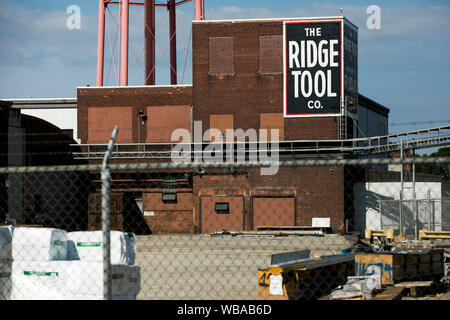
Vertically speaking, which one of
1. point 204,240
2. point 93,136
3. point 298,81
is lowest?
point 204,240

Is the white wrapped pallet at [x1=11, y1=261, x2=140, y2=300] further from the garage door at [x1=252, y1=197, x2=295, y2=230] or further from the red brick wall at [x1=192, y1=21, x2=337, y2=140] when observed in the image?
the red brick wall at [x1=192, y1=21, x2=337, y2=140]

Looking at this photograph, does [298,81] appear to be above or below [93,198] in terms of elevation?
above

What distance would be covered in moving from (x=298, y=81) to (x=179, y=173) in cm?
986

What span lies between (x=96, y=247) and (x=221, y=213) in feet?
105

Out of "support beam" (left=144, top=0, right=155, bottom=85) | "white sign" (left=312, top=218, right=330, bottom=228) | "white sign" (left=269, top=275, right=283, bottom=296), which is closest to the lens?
"white sign" (left=269, top=275, right=283, bottom=296)

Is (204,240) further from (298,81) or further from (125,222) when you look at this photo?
(298,81)

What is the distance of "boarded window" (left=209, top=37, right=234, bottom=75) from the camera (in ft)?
137

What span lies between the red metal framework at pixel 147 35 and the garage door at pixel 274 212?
43.1ft

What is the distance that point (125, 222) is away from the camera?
41219mm

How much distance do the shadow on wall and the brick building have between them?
0.31 feet

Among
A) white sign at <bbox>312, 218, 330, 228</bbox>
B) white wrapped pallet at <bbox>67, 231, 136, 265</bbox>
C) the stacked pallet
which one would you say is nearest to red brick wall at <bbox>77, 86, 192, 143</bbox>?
white sign at <bbox>312, 218, 330, 228</bbox>
